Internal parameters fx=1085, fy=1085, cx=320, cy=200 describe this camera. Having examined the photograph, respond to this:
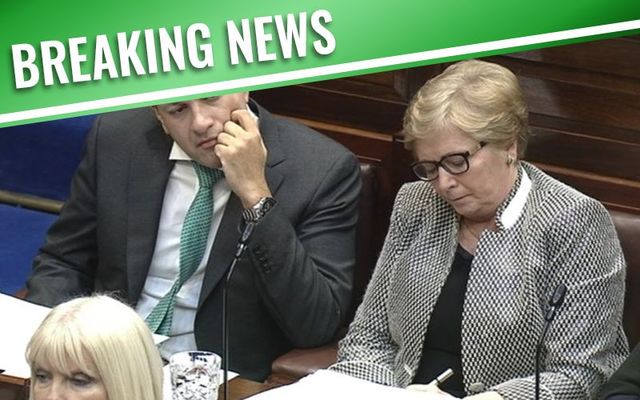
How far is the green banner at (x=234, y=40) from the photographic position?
0.47 m

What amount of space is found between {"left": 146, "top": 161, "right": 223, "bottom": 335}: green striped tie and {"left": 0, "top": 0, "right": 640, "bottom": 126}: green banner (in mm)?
1939

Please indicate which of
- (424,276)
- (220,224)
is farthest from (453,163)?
(220,224)

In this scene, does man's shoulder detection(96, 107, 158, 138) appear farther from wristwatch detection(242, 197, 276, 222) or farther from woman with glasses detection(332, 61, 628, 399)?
woman with glasses detection(332, 61, 628, 399)

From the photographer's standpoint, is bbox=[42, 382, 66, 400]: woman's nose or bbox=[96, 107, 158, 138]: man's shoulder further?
bbox=[96, 107, 158, 138]: man's shoulder

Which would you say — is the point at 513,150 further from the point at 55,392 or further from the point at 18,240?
the point at 18,240

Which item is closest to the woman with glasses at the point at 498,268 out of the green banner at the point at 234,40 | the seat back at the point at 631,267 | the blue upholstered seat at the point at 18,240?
the seat back at the point at 631,267

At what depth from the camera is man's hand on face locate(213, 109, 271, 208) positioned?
232 cm

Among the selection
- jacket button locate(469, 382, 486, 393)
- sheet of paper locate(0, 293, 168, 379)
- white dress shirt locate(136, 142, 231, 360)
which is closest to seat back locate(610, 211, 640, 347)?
jacket button locate(469, 382, 486, 393)

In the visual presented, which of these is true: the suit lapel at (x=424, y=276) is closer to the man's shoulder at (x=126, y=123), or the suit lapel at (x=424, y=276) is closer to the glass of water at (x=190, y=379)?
the glass of water at (x=190, y=379)

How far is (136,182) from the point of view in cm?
252

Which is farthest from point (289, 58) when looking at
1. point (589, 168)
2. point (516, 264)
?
point (589, 168)

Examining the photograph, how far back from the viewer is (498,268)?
82.8 inches

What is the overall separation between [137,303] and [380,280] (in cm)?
60

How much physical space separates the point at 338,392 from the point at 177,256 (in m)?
0.79
